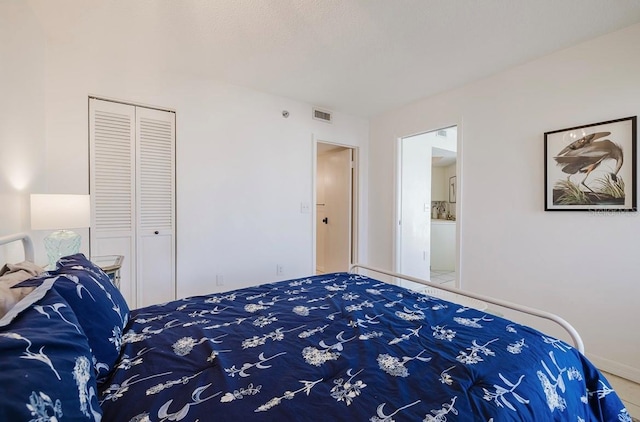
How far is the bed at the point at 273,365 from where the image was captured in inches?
27.4

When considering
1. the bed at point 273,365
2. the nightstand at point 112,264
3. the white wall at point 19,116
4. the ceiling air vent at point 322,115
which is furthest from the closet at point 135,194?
the ceiling air vent at point 322,115

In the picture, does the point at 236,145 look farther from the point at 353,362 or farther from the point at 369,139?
the point at 353,362

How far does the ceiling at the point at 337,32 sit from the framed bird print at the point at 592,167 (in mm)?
746

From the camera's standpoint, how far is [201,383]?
90cm

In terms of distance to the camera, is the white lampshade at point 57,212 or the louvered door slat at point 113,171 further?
the louvered door slat at point 113,171

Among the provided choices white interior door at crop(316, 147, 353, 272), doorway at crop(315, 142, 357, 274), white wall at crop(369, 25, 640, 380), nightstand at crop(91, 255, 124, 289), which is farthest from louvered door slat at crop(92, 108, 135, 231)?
white wall at crop(369, 25, 640, 380)

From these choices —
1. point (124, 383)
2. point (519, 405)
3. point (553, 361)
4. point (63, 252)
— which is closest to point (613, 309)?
point (553, 361)

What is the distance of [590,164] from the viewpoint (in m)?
2.26

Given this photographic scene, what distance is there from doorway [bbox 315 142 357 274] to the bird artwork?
2.44 metres

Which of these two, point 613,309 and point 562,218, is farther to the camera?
point 562,218

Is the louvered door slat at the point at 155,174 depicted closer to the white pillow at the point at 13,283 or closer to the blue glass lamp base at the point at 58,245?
the blue glass lamp base at the point at 58,245

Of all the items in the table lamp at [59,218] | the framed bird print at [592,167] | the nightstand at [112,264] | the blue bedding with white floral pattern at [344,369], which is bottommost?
the blue bedding with white floral pattern at [344,369]

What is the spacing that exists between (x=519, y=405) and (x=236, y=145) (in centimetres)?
307

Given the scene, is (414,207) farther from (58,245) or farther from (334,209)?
(58,245)
